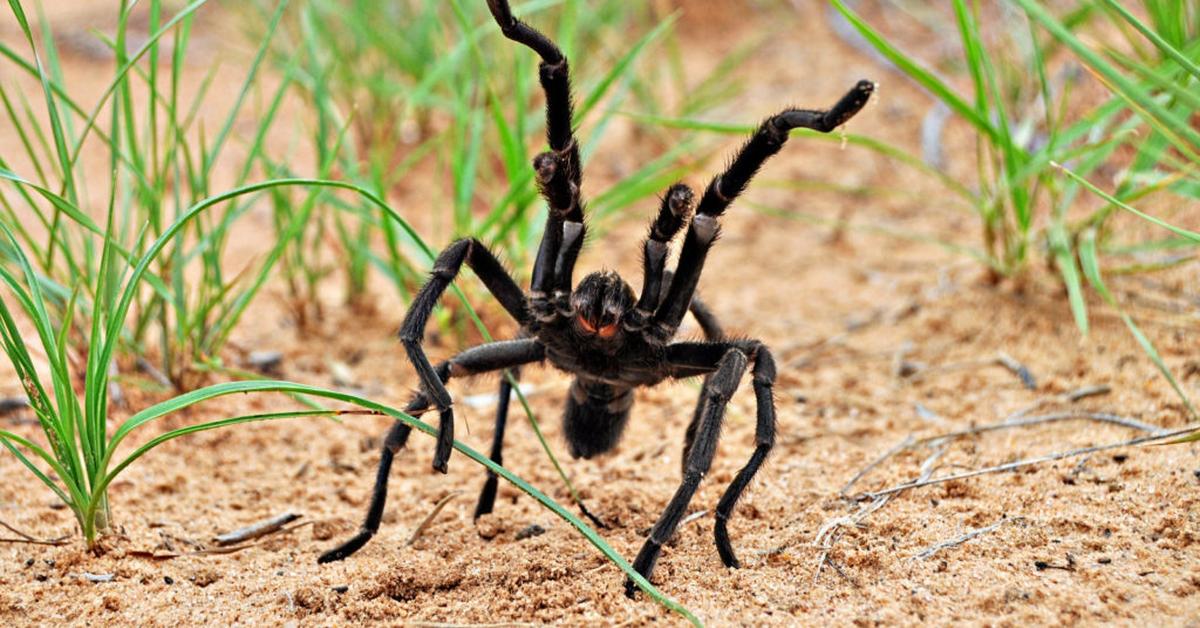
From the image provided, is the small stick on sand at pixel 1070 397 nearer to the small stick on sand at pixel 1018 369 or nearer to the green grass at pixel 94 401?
the small stick on sand at pixel 1018 369

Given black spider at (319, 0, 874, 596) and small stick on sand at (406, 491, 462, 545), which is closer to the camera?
black spider at (319, 0, 874, 596)

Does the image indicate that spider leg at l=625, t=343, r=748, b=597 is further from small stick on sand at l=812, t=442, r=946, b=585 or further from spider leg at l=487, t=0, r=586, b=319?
spider leg at l=487, t=0, r=586, b=319

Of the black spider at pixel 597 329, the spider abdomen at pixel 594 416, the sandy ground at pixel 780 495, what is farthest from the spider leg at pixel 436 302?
the sandy ground at pixel 780 495

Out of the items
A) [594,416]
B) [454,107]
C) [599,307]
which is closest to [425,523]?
[594,416]

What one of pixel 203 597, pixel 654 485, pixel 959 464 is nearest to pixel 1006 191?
pixel 959 464

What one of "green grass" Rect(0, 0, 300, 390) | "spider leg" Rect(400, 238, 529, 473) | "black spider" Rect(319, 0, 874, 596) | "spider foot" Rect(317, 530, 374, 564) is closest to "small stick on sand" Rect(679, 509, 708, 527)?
"black spider" Rect(319, 0, 874, 596)
